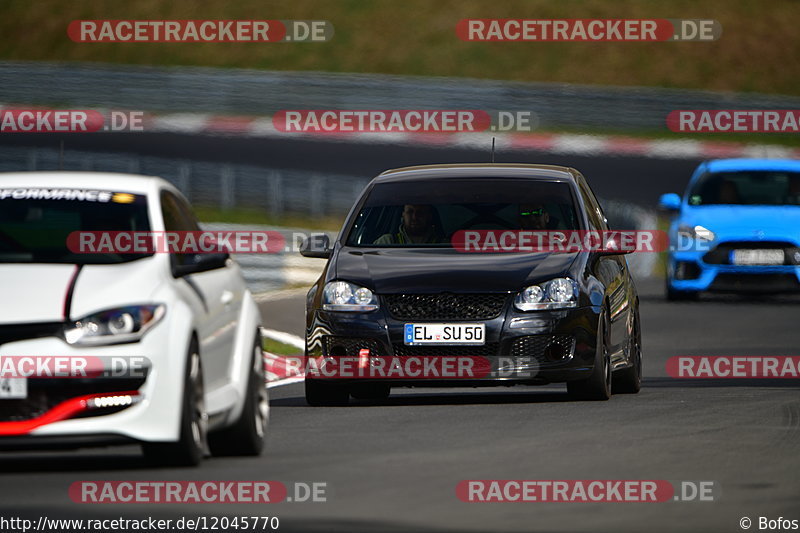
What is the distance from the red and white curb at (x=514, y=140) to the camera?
133 ft

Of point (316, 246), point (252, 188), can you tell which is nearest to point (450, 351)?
point (316, 246)

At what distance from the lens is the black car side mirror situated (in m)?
13.3

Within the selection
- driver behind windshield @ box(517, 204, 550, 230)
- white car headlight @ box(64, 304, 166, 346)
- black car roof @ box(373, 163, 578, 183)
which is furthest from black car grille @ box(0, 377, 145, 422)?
black car roof @ box(373, 163, 578, 183)

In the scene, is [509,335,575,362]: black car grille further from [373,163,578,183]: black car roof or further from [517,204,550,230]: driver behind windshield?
[373,163,578,183]: black car roof

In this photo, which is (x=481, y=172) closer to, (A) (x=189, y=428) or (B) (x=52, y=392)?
(A) (x=189, y=428)

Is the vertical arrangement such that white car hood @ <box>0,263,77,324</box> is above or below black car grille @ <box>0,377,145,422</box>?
above

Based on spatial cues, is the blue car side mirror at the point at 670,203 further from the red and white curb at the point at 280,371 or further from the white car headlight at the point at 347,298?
the white car headlight at the point at 347,298

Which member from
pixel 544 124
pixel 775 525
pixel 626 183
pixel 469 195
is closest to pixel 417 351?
pixel 469 195

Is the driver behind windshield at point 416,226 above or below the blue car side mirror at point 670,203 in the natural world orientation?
below

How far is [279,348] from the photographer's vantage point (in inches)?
717

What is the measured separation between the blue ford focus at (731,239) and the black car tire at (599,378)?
9951 mm

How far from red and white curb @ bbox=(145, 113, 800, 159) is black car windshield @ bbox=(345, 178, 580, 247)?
25999 millimetres

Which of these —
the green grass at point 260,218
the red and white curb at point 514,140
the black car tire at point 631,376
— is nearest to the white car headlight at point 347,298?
the black car tire at point 631,376

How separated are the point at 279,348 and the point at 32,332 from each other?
9.19 m
